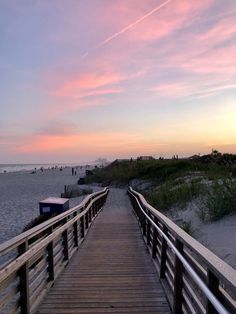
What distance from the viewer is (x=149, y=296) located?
5.80 m

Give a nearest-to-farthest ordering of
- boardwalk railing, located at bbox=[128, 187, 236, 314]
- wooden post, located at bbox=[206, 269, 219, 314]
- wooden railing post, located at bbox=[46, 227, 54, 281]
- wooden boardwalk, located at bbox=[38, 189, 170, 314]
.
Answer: boardwalk railing, located at bbox=[128, 187, 236, 314] → wooden post, located at bbox=[206, 269, 219, 314] → wooden boardwalk, located at bbox=[38, 189, 170, 314] → wooden railing post, located at bbox=[46, 227, 54, 281]

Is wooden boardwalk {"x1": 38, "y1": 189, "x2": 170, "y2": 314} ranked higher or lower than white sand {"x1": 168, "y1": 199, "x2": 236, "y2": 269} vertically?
lower

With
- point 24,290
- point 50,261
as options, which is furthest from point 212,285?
point 50,261

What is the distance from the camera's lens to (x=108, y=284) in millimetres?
6445

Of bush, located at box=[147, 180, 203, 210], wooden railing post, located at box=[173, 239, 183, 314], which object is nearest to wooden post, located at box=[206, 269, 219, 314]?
wooden railing post, located at box=[173, 239, 183, 314]

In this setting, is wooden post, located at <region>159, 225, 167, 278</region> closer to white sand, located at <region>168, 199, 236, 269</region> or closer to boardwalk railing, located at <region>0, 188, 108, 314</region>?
white sand, located at <region>168, 199, 236, 269</region>

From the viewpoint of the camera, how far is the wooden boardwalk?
5.31m

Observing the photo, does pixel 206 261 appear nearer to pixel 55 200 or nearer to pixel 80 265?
pixel 80 265

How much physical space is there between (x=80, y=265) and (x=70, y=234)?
52.6 inches

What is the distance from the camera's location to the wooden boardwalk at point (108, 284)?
17.4 ft

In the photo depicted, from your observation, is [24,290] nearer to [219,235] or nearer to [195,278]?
[195,278]

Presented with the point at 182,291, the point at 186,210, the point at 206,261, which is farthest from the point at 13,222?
the point at 206,261

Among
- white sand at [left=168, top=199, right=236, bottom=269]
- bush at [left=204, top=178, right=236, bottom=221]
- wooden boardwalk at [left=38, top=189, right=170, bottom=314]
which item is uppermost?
bush at [left=204, top=178, right=236, bottom=221]

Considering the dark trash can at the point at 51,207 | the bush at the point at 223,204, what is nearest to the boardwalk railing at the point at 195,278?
the bush at the point at 223,204
